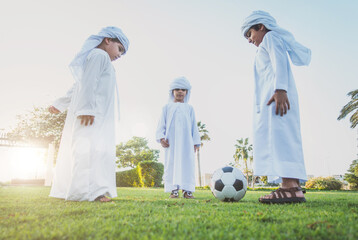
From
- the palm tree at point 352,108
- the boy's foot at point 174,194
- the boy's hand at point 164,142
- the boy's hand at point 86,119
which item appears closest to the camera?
the boy's hand at point 86,119

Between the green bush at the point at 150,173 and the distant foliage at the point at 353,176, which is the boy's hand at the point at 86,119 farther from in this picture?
the distant foliage at the point at 353,176

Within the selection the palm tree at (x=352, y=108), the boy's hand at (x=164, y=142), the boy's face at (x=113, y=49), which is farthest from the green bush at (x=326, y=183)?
the boy's face at (x=113, y=49)

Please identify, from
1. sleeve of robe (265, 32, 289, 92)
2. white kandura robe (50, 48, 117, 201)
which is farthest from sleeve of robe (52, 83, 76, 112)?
sleeve of robe (265, 32, 289, 92)

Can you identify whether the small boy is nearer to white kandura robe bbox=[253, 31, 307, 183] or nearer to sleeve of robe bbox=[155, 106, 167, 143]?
sleeve of robe bbox=[155, 106, 167, 143]

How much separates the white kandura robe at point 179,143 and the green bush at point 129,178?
1658 cm

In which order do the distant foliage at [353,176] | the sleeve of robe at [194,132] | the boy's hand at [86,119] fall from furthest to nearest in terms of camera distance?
1. the distant foliage at [353,176]
2. the sleeve of robe at [194,132]
3. the boy's hand at [86,119]

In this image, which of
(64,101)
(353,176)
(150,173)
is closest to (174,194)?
(64,101)

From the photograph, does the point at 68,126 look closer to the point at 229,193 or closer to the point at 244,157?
the point at 229,193

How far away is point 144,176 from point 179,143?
1663cm

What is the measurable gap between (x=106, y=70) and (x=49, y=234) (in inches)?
103

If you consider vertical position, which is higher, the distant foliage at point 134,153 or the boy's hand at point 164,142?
the distant foliage at point 134,153

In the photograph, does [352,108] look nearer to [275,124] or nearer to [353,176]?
[353,176]

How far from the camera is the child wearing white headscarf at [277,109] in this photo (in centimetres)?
291

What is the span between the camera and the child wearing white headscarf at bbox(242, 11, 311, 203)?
9.56 ft
